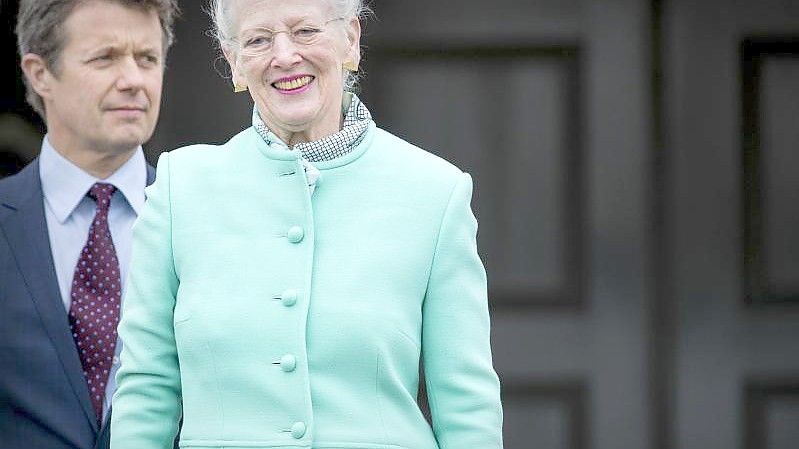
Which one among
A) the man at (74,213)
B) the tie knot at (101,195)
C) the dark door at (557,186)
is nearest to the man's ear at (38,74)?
the man at (74,213)

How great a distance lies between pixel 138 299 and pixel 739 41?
218 centimetres

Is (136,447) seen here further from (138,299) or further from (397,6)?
(397,6)

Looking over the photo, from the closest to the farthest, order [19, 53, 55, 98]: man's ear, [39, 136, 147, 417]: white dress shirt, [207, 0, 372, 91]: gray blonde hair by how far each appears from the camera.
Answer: [207, 0, 372, 91]: gray blonde hair
[39, 136, 147, 417]: white dress shirt
[19, 53, 55, 98]: man's ear

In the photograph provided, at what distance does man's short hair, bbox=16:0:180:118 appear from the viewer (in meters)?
3.08

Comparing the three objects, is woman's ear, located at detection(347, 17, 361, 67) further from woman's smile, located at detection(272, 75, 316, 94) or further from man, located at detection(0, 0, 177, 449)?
man, located at detection(0, 0, 177, 449)

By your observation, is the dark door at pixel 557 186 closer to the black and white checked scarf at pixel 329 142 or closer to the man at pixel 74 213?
the man at pixel 74 213


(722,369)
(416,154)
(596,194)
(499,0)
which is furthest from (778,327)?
(416,154)

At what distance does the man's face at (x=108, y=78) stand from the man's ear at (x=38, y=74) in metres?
0.06

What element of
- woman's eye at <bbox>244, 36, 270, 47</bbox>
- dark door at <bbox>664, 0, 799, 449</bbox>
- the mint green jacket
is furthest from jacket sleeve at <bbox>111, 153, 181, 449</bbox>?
dark door at <bbox>664, 0, 799, 449</bbox>

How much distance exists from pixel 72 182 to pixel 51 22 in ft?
0.99

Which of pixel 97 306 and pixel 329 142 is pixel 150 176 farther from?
pixel 329 142

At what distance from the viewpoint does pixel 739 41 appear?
163 inches

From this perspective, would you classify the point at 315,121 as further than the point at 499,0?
No

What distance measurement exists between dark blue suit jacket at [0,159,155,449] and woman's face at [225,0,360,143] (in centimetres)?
69
